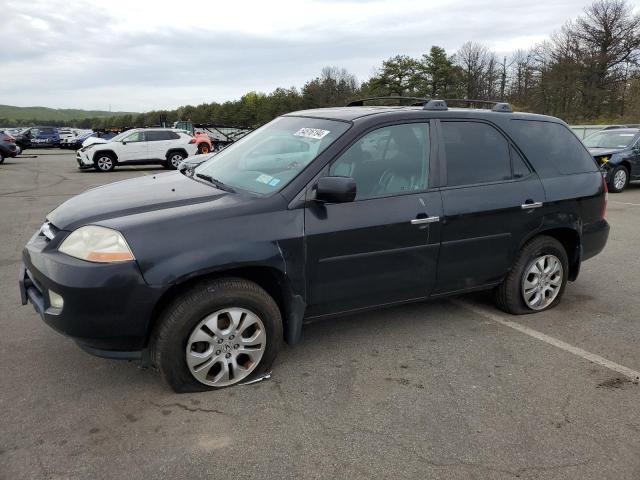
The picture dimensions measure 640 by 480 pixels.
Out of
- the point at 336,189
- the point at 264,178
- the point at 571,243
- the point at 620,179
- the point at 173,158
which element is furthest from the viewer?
the point at 173,158

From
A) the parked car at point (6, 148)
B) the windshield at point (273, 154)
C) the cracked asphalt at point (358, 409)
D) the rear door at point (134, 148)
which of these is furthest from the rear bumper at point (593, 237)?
the parked car at point (6, 148)

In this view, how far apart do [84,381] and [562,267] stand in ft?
12.8

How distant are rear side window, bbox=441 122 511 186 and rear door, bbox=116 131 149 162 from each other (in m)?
17.7

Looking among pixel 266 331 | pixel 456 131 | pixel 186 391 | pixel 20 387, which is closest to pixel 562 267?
pixel 456 131

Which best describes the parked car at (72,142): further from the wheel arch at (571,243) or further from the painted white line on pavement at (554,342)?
the wheel arch at (571,243)

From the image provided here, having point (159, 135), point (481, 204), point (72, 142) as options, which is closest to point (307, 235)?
point (481, 204)

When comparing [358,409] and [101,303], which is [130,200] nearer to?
[101,303]

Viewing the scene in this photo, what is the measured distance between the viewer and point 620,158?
12773 millimetres

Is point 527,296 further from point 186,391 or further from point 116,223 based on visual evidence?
point 116,223

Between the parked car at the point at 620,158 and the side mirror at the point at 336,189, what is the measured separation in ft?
37.3

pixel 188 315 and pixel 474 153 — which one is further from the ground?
pixel 474 153

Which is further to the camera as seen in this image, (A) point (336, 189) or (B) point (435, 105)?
(B) point (435, 105)

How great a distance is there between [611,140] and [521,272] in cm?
1135

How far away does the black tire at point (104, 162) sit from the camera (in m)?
19.3
